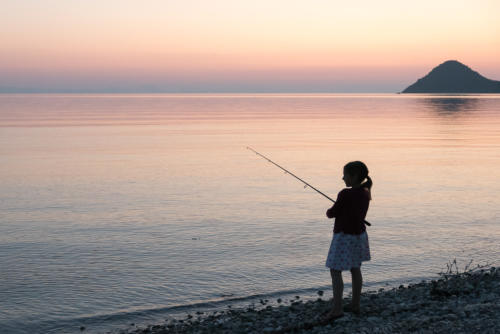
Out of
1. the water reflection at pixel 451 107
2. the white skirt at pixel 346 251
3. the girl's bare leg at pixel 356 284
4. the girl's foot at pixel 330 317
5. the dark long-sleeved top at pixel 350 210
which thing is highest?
the water reflection at pixel 451 107

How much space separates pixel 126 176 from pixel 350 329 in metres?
14.7

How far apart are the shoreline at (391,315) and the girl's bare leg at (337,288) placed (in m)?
0.14

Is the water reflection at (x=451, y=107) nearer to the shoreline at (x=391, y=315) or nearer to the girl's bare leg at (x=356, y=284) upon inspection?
the shoreline at (x=391, y=315)

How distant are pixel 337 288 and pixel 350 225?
2.51 ft

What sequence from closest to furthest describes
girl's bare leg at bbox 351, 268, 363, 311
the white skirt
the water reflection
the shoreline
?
the shoreline, the white skirt, girl's bare leg at bbox 351, 268, 363, 311, the water reflection

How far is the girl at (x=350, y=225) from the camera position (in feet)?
21.0

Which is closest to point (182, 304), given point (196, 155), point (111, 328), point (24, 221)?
point (111, 328)

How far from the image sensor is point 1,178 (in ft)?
63.5

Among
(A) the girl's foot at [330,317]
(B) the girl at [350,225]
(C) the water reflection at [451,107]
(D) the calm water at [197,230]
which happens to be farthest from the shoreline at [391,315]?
(C) the water reflection at [451,107]

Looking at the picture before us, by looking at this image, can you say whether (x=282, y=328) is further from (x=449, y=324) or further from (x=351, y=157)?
(x=351, y=157)

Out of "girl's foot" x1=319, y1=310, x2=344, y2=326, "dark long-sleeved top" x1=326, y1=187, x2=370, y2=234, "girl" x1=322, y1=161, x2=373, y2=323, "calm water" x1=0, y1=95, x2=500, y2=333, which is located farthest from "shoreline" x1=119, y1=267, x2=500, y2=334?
Result: "dark long-sleeved top" x1=326, y1=187, x2=370, y2=234

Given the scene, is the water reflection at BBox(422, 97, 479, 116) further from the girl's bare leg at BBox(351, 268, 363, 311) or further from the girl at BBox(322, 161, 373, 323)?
the girl at BBox(322, 161, 373, 323)

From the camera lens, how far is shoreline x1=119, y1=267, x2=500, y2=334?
6.39 meters

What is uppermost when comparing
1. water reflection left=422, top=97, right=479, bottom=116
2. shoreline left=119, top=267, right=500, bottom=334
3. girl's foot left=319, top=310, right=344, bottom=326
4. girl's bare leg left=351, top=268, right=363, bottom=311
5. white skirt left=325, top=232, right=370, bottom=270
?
water reflection left=422, top=97, right=479, bottom=116
